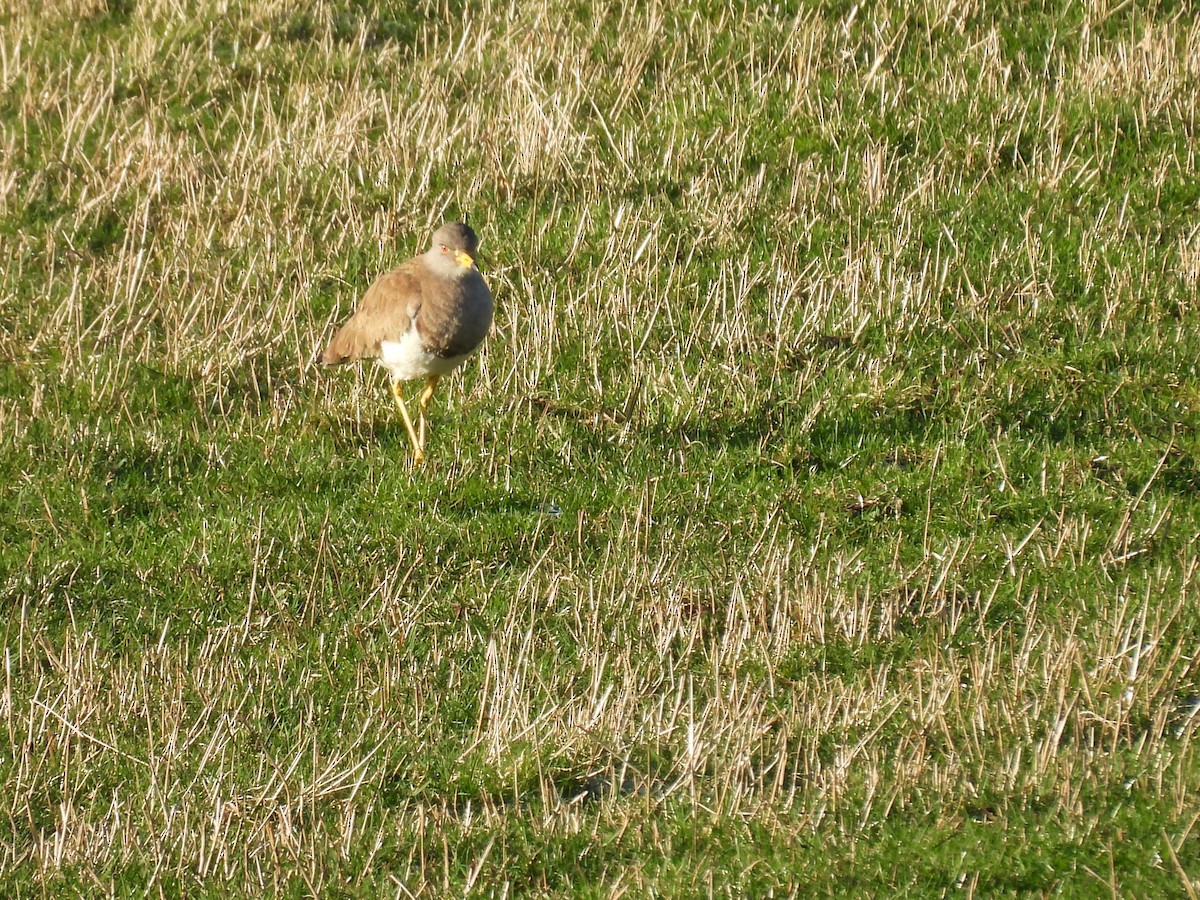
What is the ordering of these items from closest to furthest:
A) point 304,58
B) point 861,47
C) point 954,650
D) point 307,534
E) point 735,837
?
point 735,837
point 954,650
point 307,534
point 861,47
point 304,58

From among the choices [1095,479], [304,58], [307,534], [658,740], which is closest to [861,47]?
[304,58]

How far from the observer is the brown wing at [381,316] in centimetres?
752

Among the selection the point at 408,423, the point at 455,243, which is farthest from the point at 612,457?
the point at 455,243

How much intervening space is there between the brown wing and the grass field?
344mm

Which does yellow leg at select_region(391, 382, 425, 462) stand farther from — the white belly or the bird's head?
the bird's head

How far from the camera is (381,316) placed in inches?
301

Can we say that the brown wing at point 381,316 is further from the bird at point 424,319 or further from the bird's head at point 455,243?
the bird's head at point 455,243

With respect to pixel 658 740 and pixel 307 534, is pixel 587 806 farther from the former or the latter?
pixel 307 534

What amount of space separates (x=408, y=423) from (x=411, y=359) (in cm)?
33

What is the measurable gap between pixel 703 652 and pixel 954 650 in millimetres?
909

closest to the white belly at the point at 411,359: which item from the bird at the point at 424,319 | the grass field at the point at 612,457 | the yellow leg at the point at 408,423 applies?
the bird at the point at 424,319

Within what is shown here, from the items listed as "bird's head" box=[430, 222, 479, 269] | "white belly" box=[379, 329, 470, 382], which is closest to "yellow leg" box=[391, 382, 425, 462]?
"white belly" box=[379, 329, 470, 382]

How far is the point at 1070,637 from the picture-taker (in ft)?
17.3

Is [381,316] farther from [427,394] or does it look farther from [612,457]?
[612,457]
